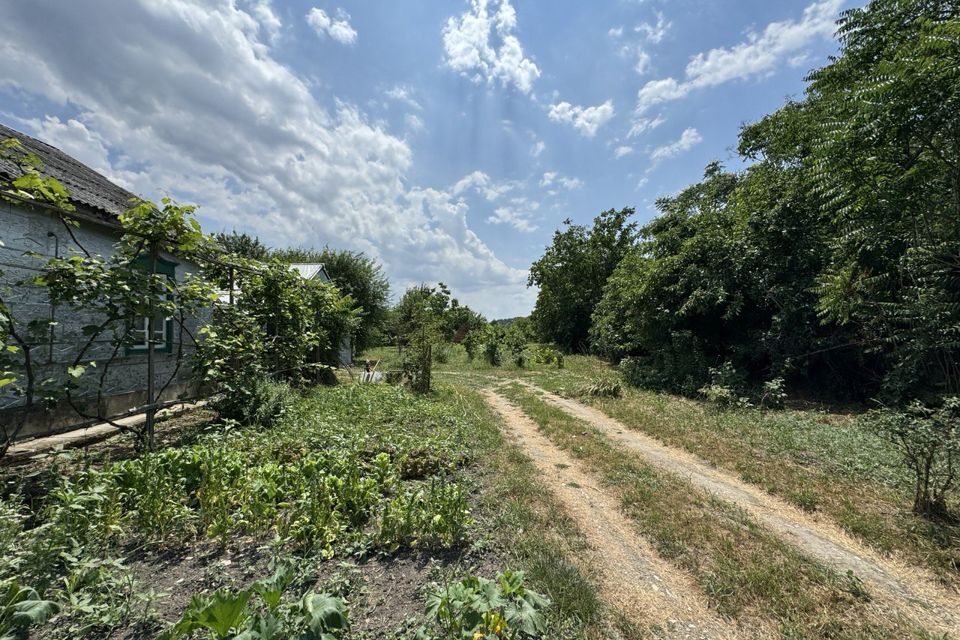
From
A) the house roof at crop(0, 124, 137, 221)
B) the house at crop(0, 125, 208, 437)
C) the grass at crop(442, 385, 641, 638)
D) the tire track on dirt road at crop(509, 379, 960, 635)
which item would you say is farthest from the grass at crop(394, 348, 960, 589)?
the house roof at crop(0, 124, 137, 221)

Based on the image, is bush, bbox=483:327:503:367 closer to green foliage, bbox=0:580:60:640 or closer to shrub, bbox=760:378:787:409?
shrub, bbox=760:378:787:409

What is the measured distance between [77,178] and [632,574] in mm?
10446

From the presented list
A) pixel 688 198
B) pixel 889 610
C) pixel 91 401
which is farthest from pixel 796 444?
pixel 688 198

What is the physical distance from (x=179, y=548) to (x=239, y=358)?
389 cm

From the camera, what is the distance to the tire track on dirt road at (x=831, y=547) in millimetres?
2576

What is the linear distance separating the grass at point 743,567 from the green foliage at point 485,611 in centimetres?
163

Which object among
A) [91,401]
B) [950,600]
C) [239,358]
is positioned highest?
[239,358]

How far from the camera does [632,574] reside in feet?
9.45

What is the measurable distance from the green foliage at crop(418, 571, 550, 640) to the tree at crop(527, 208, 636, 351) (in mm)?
23671

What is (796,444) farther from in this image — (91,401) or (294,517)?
(91,401)

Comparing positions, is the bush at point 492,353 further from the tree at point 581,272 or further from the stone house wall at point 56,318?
the stone house wall at point 56,318

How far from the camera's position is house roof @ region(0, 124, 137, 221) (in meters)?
5.25

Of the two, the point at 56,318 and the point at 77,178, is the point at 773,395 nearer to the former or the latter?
the point at 56,318

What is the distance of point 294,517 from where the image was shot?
9.61ft
